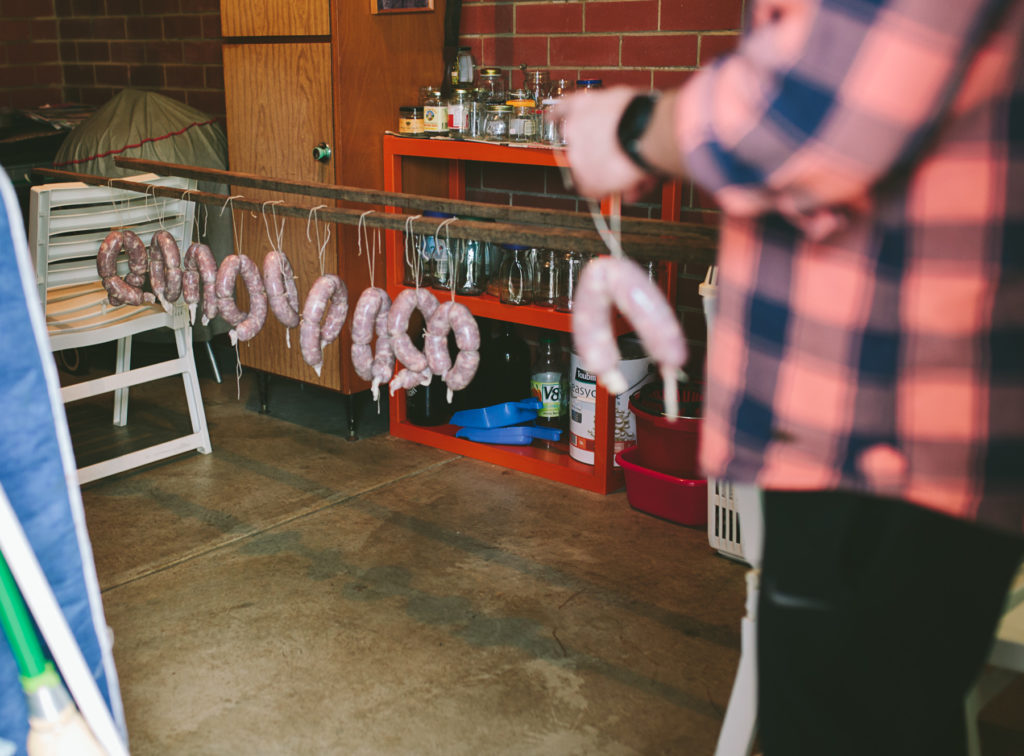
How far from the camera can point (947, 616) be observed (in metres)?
0.89

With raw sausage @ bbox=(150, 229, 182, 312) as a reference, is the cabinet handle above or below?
above

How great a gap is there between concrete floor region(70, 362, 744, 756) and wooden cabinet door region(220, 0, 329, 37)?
56.3 inches

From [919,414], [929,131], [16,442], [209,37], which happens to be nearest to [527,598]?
[16,442]

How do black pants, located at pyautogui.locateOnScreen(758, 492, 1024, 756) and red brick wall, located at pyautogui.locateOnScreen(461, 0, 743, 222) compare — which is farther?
red brick wall, located at pyautogui.locateOnScreen(461, 0, 743, 222)

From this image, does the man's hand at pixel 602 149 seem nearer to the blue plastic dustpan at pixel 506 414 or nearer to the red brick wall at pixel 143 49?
the blue plastic dustpan at pixel 506 414

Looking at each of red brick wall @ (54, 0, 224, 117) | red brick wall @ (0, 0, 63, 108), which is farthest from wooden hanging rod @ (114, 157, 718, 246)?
red brick wall @ (0, 0, 63, 108)

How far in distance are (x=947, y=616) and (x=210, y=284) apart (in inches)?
77.5

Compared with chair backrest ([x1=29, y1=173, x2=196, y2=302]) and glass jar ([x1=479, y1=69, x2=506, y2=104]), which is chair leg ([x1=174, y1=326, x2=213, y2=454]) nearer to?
chair backrest ([x1=29, y1=173, x2=196, y2=302])

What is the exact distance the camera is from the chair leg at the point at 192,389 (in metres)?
3.07

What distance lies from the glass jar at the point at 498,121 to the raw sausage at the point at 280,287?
3.21 feet

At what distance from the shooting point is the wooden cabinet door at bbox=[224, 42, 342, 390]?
→ 122 inches

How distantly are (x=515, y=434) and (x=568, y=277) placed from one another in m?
0.62

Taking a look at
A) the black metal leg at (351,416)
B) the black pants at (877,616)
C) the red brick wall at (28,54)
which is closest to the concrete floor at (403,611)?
the black metal leg at (351,416)

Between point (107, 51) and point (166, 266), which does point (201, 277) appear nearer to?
point (166, 266)
